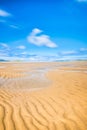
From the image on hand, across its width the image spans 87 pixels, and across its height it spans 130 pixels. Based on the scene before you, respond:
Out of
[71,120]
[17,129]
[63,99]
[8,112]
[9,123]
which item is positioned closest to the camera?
[17,129]

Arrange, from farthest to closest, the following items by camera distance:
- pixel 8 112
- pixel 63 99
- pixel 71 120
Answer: pixel 63 99 → pixel 8 112 → pixel 71 120

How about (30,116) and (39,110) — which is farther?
(39,110)

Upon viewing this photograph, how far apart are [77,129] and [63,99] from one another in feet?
7.74

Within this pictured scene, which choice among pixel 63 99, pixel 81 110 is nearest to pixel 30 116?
pixel 81 110

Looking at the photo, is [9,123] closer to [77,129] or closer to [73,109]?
[77,129]

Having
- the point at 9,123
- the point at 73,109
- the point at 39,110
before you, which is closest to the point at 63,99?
the point at 73,109

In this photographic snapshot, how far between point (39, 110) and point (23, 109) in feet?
1.69

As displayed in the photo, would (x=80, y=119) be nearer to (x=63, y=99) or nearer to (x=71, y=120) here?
(x=71, y=120)

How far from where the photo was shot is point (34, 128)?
335cm

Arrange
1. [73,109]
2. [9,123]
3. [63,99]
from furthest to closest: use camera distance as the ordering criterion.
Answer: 1. [63,99]
2. [73,109]
3. [9,123]

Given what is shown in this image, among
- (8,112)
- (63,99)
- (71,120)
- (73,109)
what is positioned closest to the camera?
(71,120)

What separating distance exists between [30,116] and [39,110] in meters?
0.56

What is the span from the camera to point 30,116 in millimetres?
4008

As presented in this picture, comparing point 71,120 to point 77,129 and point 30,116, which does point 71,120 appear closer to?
point 77,129
